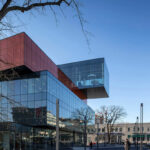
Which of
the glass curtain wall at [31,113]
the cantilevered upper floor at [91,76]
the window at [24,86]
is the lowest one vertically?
the glass curtain wall at [31,113]

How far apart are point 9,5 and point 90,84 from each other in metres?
45.9

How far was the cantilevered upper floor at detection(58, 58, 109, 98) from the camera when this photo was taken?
168 ft

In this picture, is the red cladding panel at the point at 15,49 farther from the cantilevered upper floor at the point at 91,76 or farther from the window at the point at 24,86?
the cantilevered upper floor at the point at 91,76

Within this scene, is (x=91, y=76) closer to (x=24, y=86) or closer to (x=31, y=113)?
(x=24, y=86)

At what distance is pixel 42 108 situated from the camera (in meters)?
28.9

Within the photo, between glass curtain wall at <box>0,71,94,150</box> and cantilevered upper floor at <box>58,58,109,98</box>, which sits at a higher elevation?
cantilevered upper floor at <box>58,58,109,98</box>

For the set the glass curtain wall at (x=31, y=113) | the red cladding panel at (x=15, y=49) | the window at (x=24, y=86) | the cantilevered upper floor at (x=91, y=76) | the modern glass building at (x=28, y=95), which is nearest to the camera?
the glass curtain wall at (x=31, y=113)

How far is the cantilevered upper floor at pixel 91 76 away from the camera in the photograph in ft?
168

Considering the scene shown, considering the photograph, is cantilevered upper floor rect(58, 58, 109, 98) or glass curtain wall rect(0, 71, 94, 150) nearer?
glass curtain wall rect(0, 71, 94, 150)

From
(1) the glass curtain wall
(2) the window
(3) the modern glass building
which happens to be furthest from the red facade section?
(2) the window

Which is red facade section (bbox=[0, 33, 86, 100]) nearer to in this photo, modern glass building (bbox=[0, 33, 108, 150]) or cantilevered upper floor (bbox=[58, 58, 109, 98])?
modern glass building (bbox=[0, 33, 108, 150])

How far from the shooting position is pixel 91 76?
52.4m

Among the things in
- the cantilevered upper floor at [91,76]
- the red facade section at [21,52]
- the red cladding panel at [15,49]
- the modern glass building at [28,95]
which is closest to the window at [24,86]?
the modern glass building at [28,95]

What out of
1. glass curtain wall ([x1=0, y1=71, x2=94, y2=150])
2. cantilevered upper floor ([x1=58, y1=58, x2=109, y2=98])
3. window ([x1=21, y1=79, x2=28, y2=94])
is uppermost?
cantilevered upper floor ([x1=58, y1=58, x2=109, y2=98])
